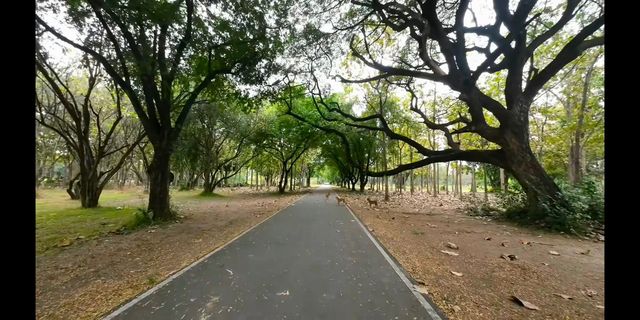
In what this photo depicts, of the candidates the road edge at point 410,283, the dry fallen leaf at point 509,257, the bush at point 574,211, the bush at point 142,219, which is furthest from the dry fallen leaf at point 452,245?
the bush at point 142,219

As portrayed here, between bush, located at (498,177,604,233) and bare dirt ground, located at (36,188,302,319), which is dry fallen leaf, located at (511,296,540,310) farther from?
bush, located at (498,177,604,233)

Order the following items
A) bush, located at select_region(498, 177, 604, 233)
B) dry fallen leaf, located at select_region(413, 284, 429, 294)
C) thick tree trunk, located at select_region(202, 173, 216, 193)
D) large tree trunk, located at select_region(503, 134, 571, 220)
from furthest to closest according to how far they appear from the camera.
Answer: thick tree trunk, located at select_region(202, 173, 216, 193), large tree trunk, located at select_region(503, 134, 571, 220), bush, located at select_region(498, 177, 604, 233), dry fallen leaf, located at select_region(413, 284, 429, 294)

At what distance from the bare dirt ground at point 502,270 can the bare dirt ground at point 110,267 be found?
479 cm

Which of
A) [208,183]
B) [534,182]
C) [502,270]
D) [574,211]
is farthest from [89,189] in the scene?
[574,211]

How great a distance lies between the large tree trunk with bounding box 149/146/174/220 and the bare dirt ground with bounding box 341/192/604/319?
28.2ft

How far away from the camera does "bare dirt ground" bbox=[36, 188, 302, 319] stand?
4438mm

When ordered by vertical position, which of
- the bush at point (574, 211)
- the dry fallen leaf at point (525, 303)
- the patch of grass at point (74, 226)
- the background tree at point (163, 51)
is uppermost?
the background tree at point (163, 51)

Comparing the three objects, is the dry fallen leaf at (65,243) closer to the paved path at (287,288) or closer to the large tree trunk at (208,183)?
the paved path at (287,288)

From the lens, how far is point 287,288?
4762 millimetres

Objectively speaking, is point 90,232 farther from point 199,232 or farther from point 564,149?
point 564,149

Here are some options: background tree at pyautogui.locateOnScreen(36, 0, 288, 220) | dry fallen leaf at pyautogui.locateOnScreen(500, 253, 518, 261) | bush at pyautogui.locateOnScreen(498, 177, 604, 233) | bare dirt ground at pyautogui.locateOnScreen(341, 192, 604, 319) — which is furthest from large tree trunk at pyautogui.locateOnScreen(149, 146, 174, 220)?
bush at pyautogui.locateOnScreen(498, 177, 604, 233)

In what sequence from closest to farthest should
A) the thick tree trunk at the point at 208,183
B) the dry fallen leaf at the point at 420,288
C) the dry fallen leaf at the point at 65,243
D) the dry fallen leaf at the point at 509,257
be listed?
the dry fallen leaf at the point at 420,288 < the dry fallen leaf at the point at 509,257 < the dry fallen leaf at the point at 65,243 < the thick tree trunk at the point at 208,183

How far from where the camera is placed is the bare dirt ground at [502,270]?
4137 millimetres
